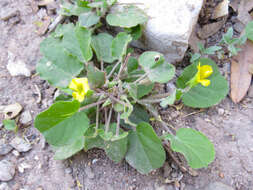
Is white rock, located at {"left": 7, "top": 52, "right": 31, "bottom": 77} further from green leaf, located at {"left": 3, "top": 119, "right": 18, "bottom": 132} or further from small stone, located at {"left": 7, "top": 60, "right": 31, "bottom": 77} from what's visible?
green leaf, located at {"left": 3, "top": 119, "right": 18, "bottom": 132}

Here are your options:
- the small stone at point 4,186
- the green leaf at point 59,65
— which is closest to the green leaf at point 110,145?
the green leaf at point 59,65

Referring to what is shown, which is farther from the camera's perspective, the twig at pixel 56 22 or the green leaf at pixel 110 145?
the twig at pixel 56 22

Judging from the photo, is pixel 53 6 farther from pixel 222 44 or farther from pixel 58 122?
pixel 222 44

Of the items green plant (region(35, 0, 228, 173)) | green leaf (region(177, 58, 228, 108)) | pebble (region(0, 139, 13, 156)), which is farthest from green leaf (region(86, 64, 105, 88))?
pebble (region(0, 139, 13, 156))

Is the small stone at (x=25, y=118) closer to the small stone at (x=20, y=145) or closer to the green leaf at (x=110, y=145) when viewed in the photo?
the small stone at (x=20, y=145)

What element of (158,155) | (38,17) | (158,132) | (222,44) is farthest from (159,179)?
(38,17)

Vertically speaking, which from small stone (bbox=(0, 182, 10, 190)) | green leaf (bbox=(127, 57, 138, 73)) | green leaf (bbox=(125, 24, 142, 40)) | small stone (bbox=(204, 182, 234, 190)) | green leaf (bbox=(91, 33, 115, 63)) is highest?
green leaf (bbox=(125, 24, 142, 40))
